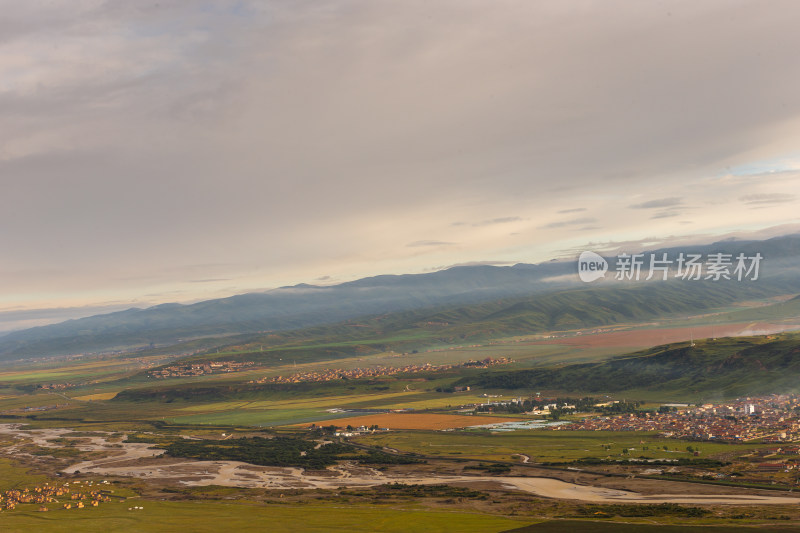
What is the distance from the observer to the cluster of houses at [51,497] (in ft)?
365

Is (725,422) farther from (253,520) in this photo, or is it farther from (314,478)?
(253,520)

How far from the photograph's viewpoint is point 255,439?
184 m

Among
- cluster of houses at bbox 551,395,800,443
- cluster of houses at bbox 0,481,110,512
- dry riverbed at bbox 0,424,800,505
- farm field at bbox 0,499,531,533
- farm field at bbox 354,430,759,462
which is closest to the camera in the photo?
farm field at bbox 0,499,531,533

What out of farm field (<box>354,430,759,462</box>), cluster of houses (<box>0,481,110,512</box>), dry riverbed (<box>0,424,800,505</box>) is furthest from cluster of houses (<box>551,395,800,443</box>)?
cluster of houses (<box>0,481,110,512</box>)

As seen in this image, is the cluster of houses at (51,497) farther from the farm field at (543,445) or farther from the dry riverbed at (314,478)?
the farm field at (543,445)

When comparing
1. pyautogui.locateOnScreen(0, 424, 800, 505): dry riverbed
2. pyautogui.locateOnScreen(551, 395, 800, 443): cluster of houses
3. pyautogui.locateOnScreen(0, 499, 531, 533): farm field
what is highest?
pyautogui.locateOnScreen(0, 499, 531, 533): farm field

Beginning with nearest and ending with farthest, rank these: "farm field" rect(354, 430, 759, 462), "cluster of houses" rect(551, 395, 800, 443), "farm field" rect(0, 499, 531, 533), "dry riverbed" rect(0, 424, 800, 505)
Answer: "farm field" rect(0, 499, 531, 533), "dry riverbed" rect(0, 424, 800, 505), "farm field" rect(354, 430, 759, 462), "cluster of houses" rect(551, 395, 800, 443)

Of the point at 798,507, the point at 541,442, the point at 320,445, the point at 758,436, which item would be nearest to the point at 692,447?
the point at 758,436

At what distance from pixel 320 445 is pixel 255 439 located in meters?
25.7

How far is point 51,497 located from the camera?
384 ft

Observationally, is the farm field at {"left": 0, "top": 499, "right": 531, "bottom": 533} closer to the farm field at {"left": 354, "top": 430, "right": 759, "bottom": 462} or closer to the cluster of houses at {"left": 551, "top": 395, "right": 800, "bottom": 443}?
the farm field at {"left": 354, "top": 430, "right": 759, "bottom": 462}

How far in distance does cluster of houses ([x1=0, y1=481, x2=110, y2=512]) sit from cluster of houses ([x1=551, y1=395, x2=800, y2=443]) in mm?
113765

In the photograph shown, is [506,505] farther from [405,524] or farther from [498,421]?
[498,421]

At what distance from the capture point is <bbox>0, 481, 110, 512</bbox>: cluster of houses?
111375 millimetres
